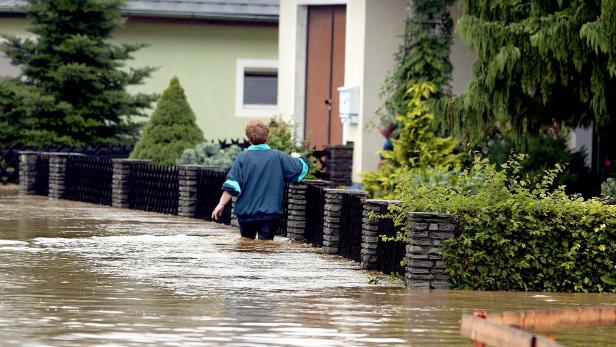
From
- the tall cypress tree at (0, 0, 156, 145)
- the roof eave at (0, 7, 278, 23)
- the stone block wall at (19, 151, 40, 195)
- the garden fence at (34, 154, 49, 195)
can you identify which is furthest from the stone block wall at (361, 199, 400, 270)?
the roof eave at (0, 7, 278, 23)

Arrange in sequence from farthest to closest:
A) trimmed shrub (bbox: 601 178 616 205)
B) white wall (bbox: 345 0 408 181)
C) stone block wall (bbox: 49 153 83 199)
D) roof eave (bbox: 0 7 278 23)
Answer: roof eave (bbox: 0 7 278 23) < stone block wall (bbox: 49 153 83 199) < white wall (bbox: 345 0 408 181) < trimmed shrub (bbox: 601 178 616 205)

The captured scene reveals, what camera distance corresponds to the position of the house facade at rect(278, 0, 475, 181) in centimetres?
2836

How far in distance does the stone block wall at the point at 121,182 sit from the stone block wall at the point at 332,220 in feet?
29.8

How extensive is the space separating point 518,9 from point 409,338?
990 cm

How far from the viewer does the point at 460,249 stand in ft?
48.4

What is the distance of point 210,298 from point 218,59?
1115 inches

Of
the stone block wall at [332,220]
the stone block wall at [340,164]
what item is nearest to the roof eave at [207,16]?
the stone block wall at [340,164]

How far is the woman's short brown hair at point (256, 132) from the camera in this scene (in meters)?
19.2

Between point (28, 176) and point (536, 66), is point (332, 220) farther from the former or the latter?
point (28, 176)

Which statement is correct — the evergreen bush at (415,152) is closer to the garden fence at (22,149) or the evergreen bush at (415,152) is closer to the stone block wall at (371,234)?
the stone block wall at (371,234)

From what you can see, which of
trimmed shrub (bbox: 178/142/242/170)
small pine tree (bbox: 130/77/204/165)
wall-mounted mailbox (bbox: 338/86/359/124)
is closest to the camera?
trimmed shrub (bbox: 178/142/242/170)

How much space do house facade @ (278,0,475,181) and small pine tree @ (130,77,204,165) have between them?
2.24 meters

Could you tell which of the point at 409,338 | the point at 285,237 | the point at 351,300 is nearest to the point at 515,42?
the point at 285,237

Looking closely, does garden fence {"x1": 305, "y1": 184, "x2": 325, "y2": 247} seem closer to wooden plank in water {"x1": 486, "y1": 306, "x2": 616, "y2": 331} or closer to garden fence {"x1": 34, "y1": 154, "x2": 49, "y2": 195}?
wooden plank in water {"x1": 486, "y1": 306, "x2": 616, "y2": 331}
